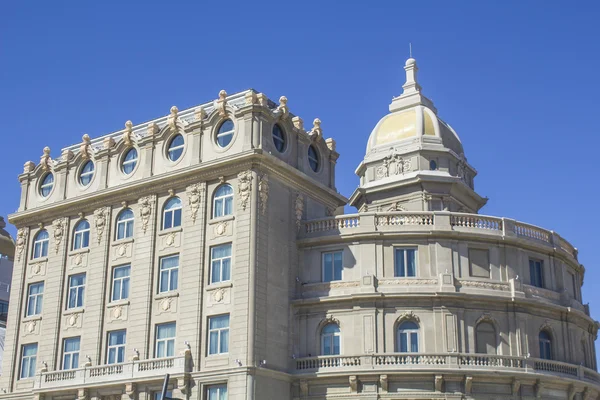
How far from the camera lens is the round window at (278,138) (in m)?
50.1

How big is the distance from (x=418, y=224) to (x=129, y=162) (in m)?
17.7

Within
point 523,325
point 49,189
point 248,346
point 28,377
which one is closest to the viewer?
point 248,346

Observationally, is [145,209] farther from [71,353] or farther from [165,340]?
[71,353]

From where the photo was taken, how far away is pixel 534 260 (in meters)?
49.5

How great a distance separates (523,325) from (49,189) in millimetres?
30306

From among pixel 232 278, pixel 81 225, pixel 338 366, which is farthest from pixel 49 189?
pixel 338 366

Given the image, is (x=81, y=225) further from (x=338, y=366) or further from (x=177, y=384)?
(x=338, y=366)

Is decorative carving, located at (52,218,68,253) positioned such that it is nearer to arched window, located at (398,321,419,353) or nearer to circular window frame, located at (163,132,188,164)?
circular window frame, located at (163,132,188,164)

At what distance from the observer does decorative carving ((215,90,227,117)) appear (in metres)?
49.6

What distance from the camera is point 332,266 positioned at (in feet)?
Result: 159

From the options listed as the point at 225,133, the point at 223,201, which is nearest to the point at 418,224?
the point at 223,201

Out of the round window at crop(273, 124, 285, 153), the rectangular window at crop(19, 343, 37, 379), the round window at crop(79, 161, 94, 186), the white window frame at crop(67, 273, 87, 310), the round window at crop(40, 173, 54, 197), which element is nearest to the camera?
the round window at crop(273, 124, 285, 153)

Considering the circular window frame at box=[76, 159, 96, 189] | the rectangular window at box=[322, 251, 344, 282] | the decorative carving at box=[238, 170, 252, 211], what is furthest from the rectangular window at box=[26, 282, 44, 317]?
the rectangular window at box=[322, 251, 344, 282]

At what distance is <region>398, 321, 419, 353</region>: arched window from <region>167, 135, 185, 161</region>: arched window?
1601 centimetres
